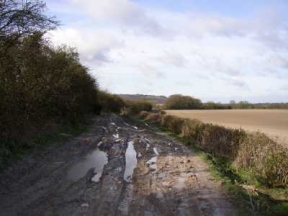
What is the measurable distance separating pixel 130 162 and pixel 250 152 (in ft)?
16.9

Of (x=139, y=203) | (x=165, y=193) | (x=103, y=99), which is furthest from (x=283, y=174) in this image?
(x=103, y=99)

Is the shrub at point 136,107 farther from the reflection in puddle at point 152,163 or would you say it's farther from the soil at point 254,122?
the reflection in puddle at point 152,163

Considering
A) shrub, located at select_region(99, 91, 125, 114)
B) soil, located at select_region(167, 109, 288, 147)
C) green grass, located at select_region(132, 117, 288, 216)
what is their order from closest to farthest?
1. green grass, located at select_region(132, 117, 288, 216)
2. soil, located at select_region(167, 109, 288, 147)
3. shrub, located at select_region(99, 91, 125, 114)

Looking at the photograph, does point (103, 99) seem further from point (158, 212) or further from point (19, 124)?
point (158, 212)

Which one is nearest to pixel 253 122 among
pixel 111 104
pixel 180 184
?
pixel 180 184

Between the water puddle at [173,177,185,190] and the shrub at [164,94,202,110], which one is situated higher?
the shrub at [164,94,202,110]

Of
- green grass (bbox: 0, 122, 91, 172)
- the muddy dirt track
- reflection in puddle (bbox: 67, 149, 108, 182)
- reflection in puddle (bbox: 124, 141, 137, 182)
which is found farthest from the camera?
green grass (bbox: 0, 122, 91, 172)

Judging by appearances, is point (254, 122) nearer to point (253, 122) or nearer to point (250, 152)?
point (253, 122)

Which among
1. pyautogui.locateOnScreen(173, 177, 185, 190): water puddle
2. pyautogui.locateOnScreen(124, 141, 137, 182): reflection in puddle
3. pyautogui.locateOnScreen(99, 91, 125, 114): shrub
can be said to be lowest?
pyautogui.locateOnScreen(124, 141, 137, 182): reflection in puddle

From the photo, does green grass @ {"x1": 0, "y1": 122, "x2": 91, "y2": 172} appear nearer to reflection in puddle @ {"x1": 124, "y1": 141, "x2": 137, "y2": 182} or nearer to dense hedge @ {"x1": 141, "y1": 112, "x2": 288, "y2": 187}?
reflection in puddle @ {"x1": 124, "y1": 141, "x2": 137, "y2": 182}

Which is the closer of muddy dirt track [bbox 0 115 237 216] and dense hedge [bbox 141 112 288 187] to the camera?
muddy dirt track [bbox 0 115 237 216]

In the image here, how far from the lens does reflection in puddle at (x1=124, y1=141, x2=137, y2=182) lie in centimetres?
1542

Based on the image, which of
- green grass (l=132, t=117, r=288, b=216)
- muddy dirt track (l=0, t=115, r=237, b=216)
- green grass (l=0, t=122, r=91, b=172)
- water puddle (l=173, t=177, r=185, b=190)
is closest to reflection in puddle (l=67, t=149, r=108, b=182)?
muddy dirt track (l=0, t=115, r=237, b=216)

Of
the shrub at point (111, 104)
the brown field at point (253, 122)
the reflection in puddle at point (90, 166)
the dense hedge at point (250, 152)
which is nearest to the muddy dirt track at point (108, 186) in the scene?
the reflection in puddle at point (90, 166)
